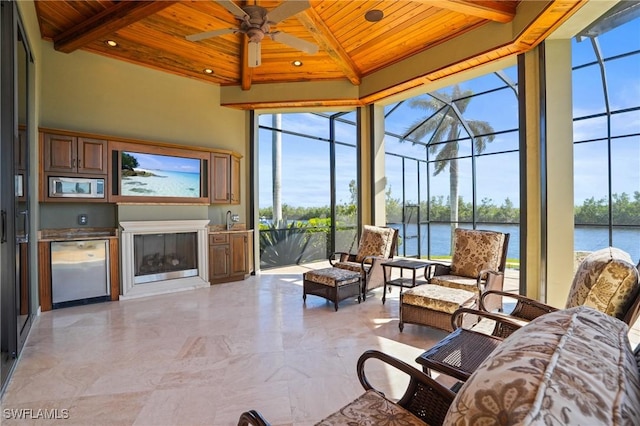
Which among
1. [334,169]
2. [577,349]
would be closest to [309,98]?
[334,169]

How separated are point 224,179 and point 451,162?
501 centimetres

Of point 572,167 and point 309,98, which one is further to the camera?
point 309,98

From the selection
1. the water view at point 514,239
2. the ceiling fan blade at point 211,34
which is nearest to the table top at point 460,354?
the water view at point 514,239

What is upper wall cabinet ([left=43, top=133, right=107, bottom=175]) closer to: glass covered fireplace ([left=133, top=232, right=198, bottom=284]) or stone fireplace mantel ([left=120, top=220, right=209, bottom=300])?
stone fireplace mantel ([left=120, top=220, right=209, bottom=300])

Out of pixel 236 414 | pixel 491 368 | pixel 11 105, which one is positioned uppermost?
pixel 11 105

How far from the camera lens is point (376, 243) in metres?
4.97

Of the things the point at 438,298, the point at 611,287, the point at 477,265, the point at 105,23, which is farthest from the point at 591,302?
the point at 105,23

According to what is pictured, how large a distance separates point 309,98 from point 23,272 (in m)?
4.70

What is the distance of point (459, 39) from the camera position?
13.9 ft

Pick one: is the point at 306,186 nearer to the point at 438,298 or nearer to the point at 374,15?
the point at 374,15

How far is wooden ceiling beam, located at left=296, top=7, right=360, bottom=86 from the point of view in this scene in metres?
3.93

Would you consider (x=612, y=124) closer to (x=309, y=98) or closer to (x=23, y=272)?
(x=309, y=98)

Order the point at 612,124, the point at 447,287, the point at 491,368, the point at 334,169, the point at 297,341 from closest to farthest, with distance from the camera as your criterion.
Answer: the point at 491,368, the point at 297,341, the point at 447,287, the point at 612,124, the point at 334,169

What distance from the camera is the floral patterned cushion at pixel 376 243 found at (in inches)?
193
